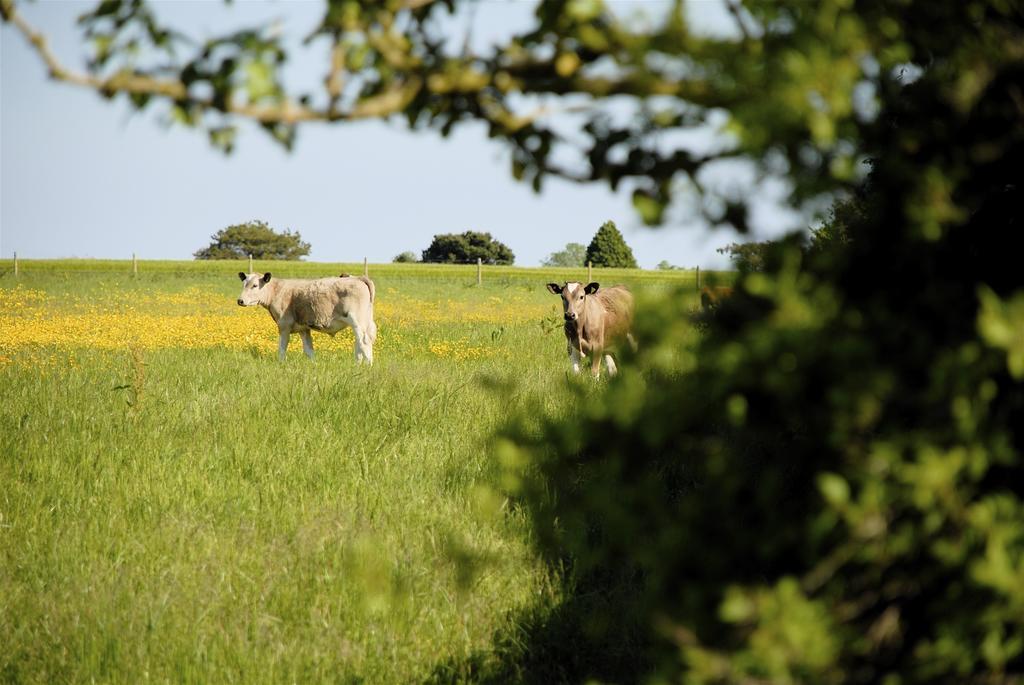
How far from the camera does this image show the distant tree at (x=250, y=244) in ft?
339

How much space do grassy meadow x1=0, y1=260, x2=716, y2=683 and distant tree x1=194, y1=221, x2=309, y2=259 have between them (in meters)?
96.4

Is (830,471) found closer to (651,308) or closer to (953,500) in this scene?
(953,500)

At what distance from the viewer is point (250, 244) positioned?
105 meters

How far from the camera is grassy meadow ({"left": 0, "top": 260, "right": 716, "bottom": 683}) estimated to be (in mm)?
4527

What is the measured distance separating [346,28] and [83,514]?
515cm

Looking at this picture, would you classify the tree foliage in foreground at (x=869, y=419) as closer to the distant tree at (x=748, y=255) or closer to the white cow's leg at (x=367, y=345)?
the distant tree at (x=748, y=255)

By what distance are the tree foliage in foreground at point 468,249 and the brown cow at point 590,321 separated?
Answer: 86.8 m

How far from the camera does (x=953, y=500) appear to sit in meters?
1.87

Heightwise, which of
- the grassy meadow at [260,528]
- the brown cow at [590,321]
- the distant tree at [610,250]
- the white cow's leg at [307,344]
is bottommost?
Result: the grassy meadow at [260,528]

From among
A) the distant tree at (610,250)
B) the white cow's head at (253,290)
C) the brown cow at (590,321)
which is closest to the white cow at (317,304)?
the white cow's head at (253,290)

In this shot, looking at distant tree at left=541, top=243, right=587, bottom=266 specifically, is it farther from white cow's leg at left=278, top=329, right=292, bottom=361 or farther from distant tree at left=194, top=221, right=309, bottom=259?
white cow's leg at left=278, top=329, right=292, bottom=361

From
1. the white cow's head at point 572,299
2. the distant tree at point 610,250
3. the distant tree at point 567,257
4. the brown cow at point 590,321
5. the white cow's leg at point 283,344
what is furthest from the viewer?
the distant tree at point 567,257

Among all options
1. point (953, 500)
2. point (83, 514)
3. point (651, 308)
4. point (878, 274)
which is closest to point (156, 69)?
point (651, 308)

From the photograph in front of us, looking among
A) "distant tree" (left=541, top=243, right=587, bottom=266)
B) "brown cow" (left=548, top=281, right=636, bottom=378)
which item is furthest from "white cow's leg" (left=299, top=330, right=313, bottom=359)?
"distant tree" (left=541, top=243, right=587, bottom=266)
